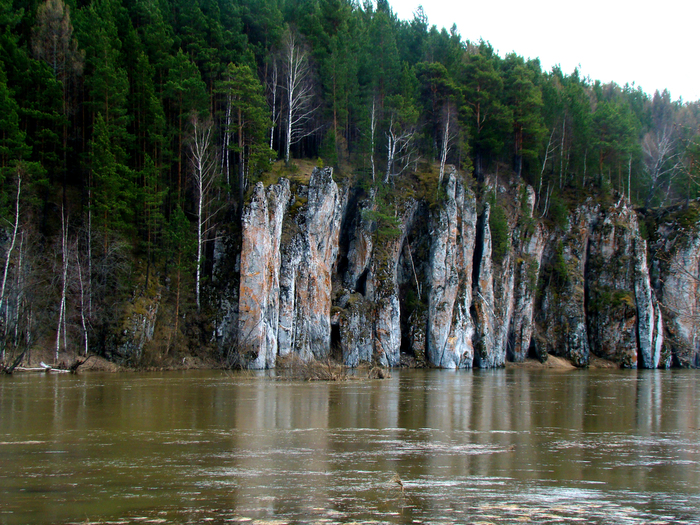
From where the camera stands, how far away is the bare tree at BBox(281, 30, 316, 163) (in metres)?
53.2

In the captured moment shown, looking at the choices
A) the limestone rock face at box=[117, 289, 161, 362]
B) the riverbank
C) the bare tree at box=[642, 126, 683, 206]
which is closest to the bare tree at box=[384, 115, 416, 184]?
the riverbank

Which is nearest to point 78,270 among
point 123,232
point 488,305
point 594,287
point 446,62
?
point 123,232

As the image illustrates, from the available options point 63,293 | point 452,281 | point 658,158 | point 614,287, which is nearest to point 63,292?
point 63,293

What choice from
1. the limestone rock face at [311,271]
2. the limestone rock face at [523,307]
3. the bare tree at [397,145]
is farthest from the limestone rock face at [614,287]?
the limestone rock face at [311,271]

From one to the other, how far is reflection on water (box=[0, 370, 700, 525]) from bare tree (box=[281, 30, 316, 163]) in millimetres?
35046

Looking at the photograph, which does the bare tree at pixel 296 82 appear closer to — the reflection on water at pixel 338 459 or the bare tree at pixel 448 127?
the bare tree at pixel 448 127

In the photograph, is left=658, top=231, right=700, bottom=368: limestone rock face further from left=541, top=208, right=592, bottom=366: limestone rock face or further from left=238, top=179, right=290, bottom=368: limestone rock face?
left=238, top=179, right=290, bottom=368: limestone rock face

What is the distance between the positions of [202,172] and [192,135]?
2.86 meters

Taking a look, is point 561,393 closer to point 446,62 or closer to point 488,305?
point 488,305

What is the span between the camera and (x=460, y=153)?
63.9m

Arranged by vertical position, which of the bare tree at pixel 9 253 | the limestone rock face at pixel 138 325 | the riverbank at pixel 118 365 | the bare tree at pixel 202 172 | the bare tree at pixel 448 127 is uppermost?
the bare tree at pixel 448 127

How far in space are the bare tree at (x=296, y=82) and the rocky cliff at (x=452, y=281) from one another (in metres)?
7.17

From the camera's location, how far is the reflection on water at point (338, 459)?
8.58 meters

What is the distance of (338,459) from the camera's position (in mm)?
12195
